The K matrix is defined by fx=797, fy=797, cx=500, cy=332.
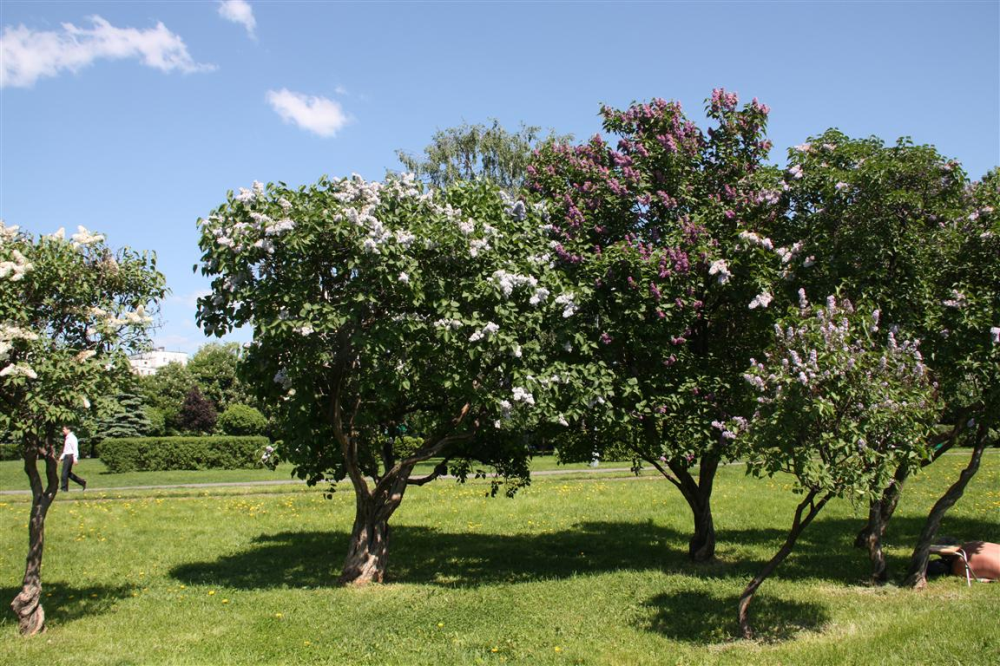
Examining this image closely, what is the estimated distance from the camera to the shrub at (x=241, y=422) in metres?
44.9

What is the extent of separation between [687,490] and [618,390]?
2.60 meters

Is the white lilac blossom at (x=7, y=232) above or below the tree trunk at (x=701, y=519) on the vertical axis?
above

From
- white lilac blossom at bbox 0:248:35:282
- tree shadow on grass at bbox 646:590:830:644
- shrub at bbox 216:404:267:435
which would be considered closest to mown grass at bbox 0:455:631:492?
tree shadow on grass at bbox 646:590:830:644

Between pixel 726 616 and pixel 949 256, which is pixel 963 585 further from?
pixel 949 256

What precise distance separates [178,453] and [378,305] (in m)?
22.4

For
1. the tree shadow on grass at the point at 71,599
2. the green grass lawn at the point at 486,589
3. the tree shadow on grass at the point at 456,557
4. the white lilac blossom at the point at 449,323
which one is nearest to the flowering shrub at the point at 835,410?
the green grass lawn at the point at 486,589

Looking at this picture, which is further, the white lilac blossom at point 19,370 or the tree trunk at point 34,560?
the tree trunk at point 34,560

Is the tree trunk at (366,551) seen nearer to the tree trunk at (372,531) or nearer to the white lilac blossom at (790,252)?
the tree trunk at (372,531)

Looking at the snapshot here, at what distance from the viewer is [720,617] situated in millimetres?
9172

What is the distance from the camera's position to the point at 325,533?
617 inches

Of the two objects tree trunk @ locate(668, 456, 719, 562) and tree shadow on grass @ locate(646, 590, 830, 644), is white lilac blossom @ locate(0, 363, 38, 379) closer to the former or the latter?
tree shadow on grass @ locate(646, 590, 830, 644)

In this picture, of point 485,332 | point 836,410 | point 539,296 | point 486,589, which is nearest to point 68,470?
point 486,589

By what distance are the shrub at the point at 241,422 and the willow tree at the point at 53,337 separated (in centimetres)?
3674

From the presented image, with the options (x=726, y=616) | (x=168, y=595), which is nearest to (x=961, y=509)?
(x=726, y=616)
